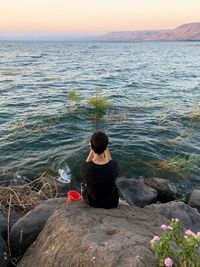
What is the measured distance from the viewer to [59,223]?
6.16 meters

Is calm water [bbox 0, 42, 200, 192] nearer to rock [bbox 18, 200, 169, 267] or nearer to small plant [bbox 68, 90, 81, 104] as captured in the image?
small plant [bbox 68, 90, 81, 104]

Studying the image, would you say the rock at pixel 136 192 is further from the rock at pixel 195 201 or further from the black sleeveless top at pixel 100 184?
the black sleeveless top at pixel 100 184

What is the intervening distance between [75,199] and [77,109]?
1465 cm

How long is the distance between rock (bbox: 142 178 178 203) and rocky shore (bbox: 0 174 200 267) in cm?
319

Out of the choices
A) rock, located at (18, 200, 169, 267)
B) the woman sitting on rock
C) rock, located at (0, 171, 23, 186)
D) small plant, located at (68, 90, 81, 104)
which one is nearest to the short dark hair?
the woman sitting on rock

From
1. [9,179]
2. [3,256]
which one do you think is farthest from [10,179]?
[3,256]

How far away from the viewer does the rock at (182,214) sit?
8.13 metres

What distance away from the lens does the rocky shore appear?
507 centimetres

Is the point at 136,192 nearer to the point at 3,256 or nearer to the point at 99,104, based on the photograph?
the point at 3,256

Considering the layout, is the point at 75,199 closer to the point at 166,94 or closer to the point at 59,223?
the point at 59,223

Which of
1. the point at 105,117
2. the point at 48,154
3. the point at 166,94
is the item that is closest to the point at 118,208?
the point at 48,154

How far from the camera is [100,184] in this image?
6.79m

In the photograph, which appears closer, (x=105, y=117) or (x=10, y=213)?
(x=10, y=213)

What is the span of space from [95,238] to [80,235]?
0.95ft
